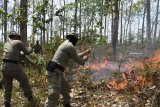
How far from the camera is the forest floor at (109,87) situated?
8.59 metres

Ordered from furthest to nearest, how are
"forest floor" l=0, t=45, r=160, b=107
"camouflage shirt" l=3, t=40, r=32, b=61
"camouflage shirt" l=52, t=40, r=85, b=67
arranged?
"camouflage shirt" l=3, t=40, r=32, b=61
"forest floor" l=0, t=45, r=160, b=107
"camouflage shirt" l=52, t=40, r=85, b=67

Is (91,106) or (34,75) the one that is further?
(34,75)

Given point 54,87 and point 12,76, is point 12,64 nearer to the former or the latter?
point 12,76

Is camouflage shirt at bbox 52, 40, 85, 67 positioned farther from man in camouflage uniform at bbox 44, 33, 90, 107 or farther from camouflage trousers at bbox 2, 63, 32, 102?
camouflage trousers at bbox 2, 63, 32, 102

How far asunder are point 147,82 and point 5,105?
3.69 metres

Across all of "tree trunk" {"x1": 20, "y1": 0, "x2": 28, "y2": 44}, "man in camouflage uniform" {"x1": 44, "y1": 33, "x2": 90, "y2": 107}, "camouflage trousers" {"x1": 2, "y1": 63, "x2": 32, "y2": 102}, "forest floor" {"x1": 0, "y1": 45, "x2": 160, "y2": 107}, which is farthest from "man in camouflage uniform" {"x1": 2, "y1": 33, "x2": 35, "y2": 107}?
"tree trunk" {"x1": 20, "y1": 0, "x2": 28, "y2": 44}

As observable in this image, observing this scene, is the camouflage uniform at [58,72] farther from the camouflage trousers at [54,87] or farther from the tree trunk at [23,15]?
the tree trunk at [23,15]

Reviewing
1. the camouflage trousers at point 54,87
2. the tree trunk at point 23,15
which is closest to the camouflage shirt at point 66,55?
the camouflage trousers at point 54,87

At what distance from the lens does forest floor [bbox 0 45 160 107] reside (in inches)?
338

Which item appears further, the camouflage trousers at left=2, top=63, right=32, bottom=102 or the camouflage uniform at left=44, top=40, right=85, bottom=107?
the camouflage trousers at left=2, top=63, right=32, bottom=102

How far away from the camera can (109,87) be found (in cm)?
958

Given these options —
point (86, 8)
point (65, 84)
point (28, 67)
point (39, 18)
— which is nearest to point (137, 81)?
point (65, 84)

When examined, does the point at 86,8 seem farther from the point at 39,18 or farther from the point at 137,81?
the point at 137,81

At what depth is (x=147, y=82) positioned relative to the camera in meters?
8.77
